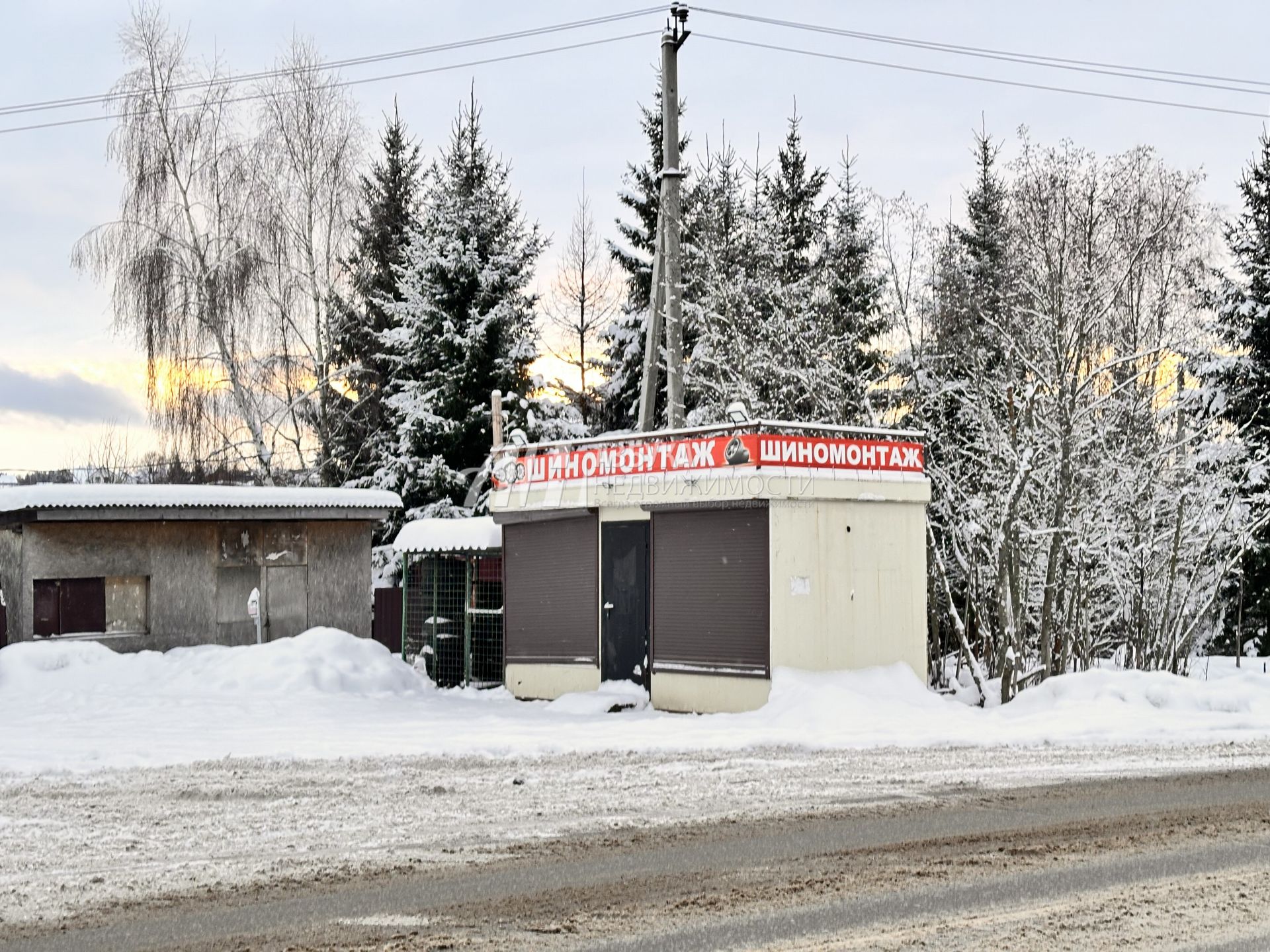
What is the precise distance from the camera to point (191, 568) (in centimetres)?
2384

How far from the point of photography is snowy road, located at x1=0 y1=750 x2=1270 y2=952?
277 inches

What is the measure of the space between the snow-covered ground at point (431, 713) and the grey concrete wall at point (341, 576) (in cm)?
349

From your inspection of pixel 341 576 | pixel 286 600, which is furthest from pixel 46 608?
pixel 341 576

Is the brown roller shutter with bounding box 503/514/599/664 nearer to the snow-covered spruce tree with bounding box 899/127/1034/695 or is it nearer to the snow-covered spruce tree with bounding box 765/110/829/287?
the snow-covered spruce tree with bounding box 899/127/1034/695

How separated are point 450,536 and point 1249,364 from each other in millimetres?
17514

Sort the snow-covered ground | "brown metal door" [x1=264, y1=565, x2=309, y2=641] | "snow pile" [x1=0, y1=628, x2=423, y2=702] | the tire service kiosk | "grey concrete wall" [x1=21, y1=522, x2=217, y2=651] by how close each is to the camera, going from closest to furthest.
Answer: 1. the snow-covered ground
2. the tire service kiosk
3. "snow pile" [x1=0, y1=628, x2=423, y2=702]
4. "grey concrete wall" [x1=21, y1=522, x2=217, y2=651]
5. "brown metal door" [x1=264, y1=565, x2=309, y2=641]

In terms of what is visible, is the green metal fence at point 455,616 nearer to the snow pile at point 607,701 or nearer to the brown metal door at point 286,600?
the brown metal door at point 286,600

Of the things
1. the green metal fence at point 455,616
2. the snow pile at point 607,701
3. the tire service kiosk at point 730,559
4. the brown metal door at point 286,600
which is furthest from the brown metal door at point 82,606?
the snow pile at point 607,701

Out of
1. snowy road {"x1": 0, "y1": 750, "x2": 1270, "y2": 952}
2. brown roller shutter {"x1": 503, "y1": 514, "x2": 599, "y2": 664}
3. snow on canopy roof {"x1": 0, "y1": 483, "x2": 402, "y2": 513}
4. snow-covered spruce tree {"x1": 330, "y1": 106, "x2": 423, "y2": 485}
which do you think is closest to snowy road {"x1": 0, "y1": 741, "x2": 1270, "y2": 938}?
snowy road {"x1": 0, "y1": 750, "x2": 1270, "y2": 952}

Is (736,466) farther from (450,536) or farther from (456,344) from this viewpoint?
(456,344)

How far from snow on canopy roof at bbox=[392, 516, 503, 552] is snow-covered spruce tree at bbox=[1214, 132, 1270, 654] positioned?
15724 mm

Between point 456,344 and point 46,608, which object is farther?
point 456,344

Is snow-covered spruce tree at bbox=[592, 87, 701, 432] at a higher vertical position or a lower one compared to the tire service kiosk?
higher

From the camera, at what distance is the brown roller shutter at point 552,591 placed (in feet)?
65.9
